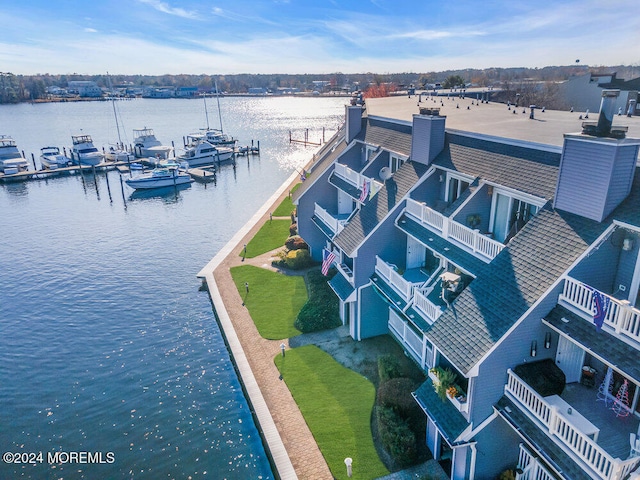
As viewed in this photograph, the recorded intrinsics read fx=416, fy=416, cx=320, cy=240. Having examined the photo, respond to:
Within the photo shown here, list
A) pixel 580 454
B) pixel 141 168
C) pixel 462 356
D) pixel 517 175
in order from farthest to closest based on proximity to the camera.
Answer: pixel 141 168, pixel 517 175, pixel 462 356, pixel 580 454

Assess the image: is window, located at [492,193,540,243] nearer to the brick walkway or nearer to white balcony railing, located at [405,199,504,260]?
white balcony railing, located at [405,199,504,260]

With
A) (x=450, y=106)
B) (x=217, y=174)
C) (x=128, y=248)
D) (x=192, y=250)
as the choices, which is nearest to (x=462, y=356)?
(x=450, y=106)

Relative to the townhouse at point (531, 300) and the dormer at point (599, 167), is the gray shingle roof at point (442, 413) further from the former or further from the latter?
the dormer at point (599, 167)

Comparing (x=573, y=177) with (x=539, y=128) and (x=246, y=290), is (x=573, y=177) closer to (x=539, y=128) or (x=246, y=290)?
(x=539, y=128)

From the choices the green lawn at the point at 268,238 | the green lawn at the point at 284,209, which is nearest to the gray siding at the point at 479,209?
the green lawn at the point at 268,238

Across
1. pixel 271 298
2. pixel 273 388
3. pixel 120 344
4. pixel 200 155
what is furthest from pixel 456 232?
pixel 200 155

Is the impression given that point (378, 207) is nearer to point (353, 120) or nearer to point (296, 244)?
point (353, 120)
